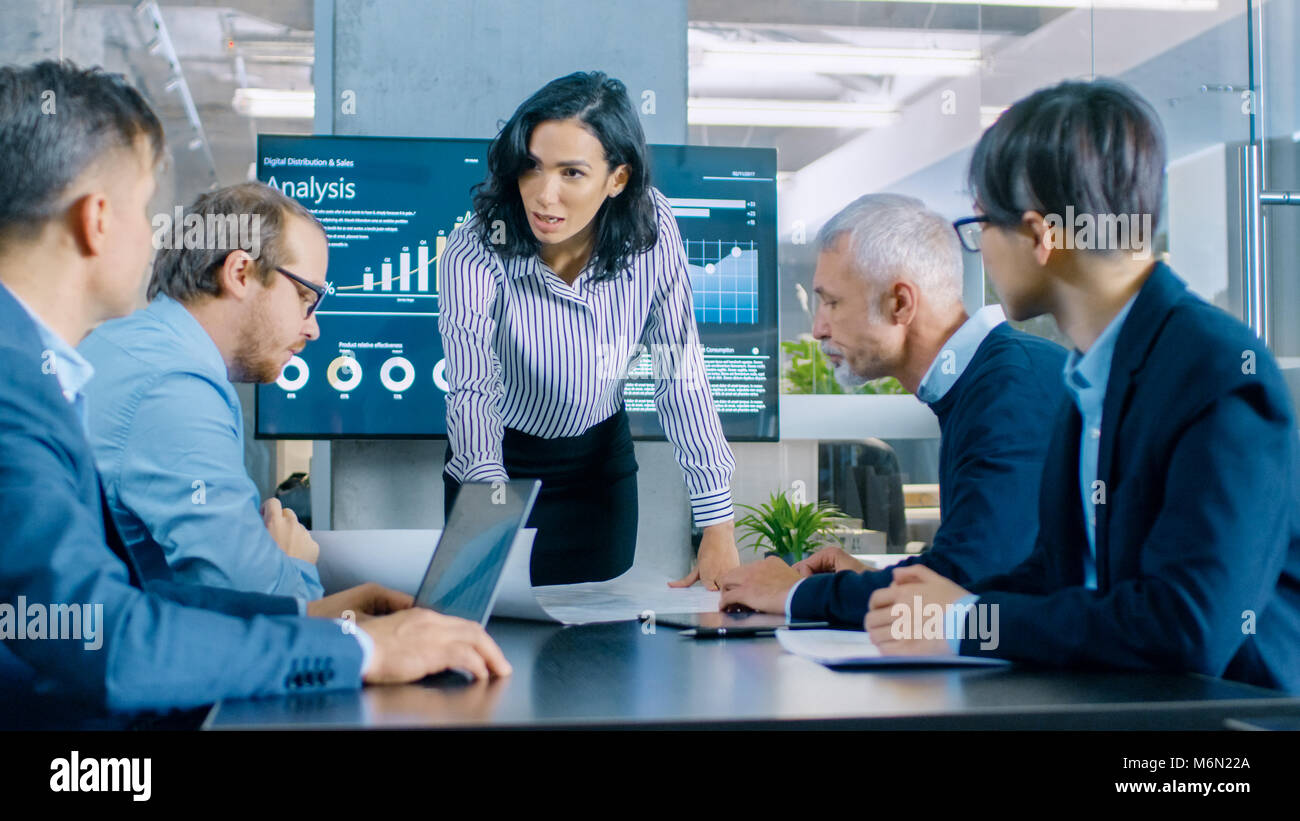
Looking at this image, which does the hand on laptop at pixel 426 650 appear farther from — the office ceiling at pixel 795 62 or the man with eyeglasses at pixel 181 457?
the office ceiling at pixel 795 62

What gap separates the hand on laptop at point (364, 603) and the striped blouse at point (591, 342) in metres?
1.07

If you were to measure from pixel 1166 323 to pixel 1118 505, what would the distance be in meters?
0.20

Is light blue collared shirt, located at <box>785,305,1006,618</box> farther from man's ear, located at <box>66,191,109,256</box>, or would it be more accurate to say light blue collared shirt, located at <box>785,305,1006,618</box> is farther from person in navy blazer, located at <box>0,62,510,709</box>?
A: man's ear, located at <box>66,191,109,256</box>

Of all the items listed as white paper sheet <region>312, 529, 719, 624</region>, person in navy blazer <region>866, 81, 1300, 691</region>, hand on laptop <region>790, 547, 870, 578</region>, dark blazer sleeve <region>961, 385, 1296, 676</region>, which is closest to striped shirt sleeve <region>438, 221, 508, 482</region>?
white paper sheet <region>312, 529, 719, 624</region>

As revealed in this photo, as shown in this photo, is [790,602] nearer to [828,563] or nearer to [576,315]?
[828,563]

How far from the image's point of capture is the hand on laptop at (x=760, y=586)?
1.52 m

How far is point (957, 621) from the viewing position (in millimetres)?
1138

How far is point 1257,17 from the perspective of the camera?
414 cm

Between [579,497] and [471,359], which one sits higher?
[471,359]

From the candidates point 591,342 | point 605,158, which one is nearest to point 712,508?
point 591,342

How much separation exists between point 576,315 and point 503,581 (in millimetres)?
1286

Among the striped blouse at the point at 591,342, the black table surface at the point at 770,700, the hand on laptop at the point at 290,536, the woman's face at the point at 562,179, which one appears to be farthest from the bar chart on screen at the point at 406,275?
the black table surface at the point at 770,700

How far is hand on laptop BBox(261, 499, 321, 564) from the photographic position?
1668mm

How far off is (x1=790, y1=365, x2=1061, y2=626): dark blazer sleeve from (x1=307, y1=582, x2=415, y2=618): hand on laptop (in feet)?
2.47
